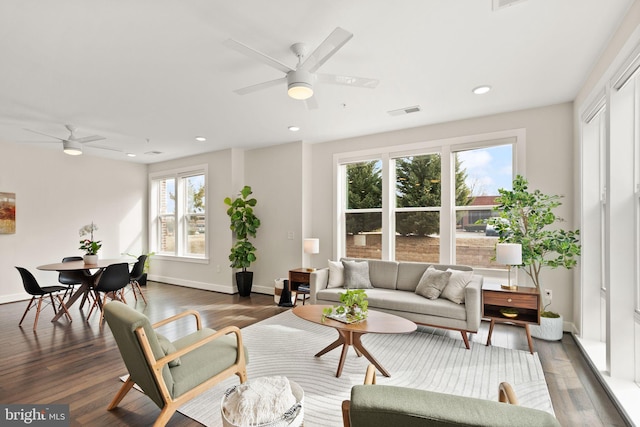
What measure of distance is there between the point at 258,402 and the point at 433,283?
2736 millimetres

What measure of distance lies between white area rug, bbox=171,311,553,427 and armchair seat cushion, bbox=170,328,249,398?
330 millimetres

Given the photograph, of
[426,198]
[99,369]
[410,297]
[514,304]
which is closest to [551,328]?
[514,304]

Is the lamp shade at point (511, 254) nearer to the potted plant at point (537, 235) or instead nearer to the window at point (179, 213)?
the potted plant at point (537, 235)

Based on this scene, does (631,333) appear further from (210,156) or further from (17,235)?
(17,235)

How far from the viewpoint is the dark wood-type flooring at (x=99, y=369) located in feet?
7.31

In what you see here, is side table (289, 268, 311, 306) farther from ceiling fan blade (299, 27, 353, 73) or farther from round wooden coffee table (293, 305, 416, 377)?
ceiling fan blade (299, 27, 353, 73)

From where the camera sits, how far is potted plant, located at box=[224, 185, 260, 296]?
5.76 metres

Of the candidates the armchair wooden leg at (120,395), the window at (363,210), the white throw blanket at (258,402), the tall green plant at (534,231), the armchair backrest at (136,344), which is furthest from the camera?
the window at (363,210)

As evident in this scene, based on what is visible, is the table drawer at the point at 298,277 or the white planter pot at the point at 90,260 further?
the table drawer at the point at 298,277

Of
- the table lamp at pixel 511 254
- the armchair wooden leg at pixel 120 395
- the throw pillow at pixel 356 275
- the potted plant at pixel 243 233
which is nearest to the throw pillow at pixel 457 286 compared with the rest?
the table lamp at pixel 511 254

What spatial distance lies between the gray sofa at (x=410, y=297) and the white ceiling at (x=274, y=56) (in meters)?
2.09

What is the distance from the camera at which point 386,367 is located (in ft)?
9.58

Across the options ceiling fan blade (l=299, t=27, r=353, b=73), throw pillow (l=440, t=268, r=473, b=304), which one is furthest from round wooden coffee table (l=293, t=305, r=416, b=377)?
ceiling fan blade (l=299, t=27, r=353, b=73)

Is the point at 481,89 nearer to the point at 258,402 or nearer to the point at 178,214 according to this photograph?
the point at 258,402
